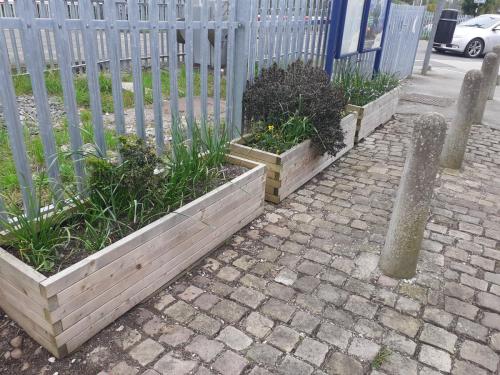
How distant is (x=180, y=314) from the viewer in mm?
2730

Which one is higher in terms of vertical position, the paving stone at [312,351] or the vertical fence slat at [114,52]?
the vertical fence slat at [114,52]

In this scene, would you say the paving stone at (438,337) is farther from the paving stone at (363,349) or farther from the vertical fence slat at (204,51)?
the vertical fence slat at (204,51)

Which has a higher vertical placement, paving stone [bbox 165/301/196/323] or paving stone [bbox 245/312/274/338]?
paving stone [bbox 245/312/274/338]

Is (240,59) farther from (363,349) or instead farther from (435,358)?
(435,358)

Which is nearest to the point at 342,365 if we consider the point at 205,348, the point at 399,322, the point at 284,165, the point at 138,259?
the point at 399,322

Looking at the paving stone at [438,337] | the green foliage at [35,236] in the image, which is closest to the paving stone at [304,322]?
the paving stone at [438,337]

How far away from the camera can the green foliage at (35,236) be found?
2416 millimetres

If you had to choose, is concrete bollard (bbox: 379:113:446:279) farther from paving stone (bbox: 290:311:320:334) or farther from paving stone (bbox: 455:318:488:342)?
paving stone (bbox: 290:311:320:334)

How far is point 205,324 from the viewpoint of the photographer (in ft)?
8.70

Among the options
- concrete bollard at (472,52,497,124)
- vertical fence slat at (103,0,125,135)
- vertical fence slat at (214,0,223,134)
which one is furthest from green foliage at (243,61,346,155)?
concrete bollard at (472,52,497,124)

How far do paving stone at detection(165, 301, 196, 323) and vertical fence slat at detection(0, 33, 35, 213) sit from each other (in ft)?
3.56

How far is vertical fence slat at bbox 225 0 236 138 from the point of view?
404 cm

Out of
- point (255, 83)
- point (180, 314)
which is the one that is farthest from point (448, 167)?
point (180, 314)

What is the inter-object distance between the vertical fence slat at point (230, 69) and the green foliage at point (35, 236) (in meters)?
2.13
